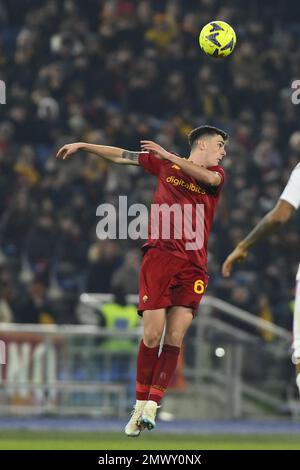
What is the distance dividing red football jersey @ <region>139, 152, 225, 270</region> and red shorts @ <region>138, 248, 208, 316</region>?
0.21 ft

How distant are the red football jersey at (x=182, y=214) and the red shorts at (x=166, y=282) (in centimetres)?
6

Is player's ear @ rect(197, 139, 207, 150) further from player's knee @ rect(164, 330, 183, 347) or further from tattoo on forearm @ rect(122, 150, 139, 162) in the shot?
player's knee @ rect(164, 330, 183, 347)

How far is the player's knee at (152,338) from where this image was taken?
30.5 ft

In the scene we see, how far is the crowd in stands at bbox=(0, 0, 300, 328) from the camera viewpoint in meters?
17.7

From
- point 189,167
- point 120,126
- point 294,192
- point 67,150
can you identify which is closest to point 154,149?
point 189,167

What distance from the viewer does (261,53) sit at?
857 inches

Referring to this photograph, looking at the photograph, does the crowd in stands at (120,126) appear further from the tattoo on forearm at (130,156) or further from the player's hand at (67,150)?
the player's hand at (67,150)

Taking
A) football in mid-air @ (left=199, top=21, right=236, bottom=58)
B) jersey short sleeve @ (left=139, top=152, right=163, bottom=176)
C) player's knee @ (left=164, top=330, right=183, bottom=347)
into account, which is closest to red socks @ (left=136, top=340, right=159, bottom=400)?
player's knee @ (left=164, top=330, right=183, bottom=347)

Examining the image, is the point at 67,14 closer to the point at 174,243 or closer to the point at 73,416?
the point at 73,416

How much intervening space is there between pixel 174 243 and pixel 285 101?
470 inches

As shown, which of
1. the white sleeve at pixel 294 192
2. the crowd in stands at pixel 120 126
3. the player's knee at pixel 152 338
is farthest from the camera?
the crowd in stands at pixel 120 126

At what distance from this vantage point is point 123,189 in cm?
1838

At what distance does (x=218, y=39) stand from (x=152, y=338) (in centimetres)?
279

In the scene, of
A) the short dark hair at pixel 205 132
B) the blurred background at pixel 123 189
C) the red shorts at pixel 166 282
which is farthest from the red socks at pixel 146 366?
the blurred background at pixel 123 189
